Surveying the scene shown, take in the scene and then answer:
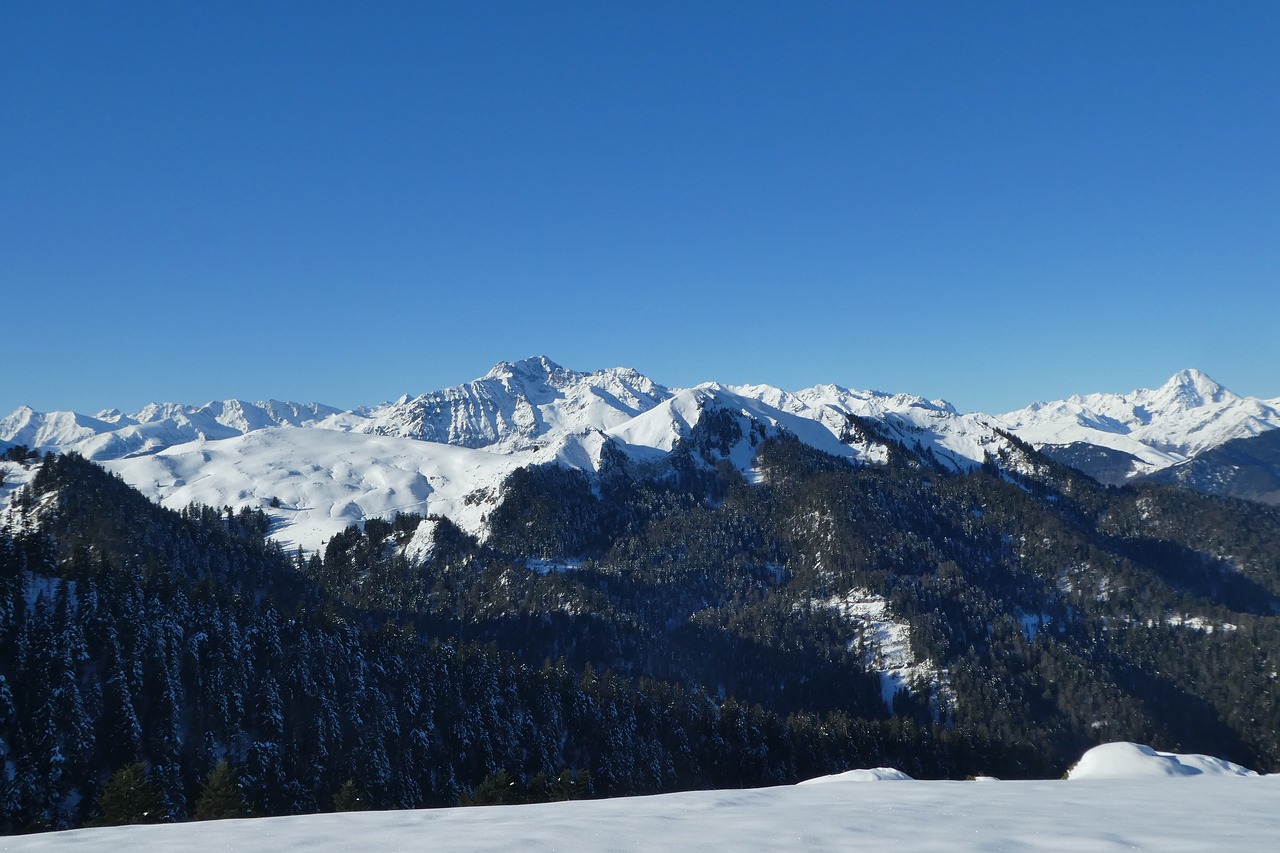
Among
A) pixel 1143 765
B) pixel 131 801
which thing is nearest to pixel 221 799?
pixel 131 801

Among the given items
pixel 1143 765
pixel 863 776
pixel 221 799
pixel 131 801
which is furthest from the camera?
pixel 221 799

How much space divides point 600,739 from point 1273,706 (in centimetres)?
19054

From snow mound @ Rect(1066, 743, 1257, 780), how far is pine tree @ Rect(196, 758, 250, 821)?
211 ft

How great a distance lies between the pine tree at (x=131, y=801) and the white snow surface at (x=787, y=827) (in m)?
32.9

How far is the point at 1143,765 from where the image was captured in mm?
45469

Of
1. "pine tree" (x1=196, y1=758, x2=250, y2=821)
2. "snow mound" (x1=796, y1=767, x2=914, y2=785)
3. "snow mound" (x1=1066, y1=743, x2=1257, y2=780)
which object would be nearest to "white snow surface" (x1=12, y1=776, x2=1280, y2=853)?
"snow mound" (x1=1066, y1=743, x2=1257, y2=780)

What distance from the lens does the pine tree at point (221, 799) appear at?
57562 mm

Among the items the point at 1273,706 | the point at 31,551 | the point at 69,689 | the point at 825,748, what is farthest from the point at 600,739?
the point at 1273,706

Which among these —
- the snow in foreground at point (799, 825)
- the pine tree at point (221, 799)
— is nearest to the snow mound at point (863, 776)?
the snow in foreground at point (799, 825)

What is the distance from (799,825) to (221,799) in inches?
2180

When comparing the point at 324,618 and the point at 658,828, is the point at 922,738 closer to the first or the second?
the point at 324,618

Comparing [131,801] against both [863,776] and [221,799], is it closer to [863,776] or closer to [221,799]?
[221,799]

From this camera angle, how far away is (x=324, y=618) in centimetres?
10875

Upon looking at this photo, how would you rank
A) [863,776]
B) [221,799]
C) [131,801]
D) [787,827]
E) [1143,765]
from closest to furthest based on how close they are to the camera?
[787,827]
[1143,765]
[863,776]
[131,801]
[221,799]
